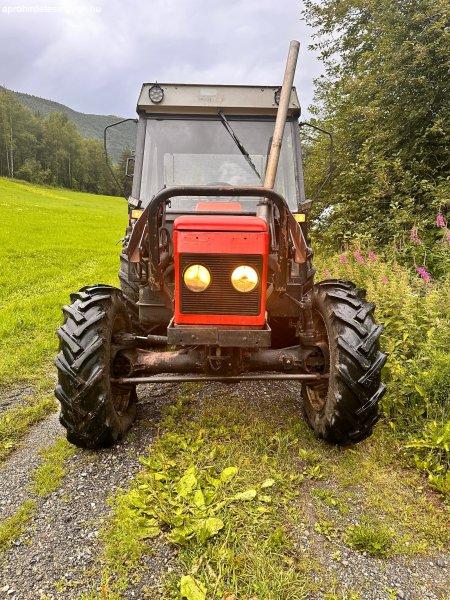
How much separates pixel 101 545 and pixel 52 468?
0.87 meters

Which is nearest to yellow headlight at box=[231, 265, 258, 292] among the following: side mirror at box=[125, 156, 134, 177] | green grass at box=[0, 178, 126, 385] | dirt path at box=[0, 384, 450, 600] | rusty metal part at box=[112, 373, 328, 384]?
rusty metal part at box=[112, 373, 328, 384]

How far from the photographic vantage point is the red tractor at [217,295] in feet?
9.49

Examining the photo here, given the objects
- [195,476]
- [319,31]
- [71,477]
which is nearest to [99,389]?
[71,477]

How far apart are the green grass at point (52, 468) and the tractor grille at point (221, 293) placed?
1.32 metres

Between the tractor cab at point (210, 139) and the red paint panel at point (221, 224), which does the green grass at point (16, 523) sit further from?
the tractor cab at point (210, 139)

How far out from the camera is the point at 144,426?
3668 mm

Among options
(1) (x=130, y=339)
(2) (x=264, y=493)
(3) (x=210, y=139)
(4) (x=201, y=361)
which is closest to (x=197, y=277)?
(4) (x=201, y=361)

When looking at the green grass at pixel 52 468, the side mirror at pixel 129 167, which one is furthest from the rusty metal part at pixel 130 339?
the side mirror at pixel 129 167

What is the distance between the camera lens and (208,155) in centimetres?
425

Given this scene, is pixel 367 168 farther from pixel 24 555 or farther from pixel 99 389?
pixel 24 555

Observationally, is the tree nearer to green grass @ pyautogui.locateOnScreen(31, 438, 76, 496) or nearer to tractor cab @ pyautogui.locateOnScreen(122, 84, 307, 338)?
tractor cab @ pyautogui.locateOnScreen(122, 84, 307, 338)

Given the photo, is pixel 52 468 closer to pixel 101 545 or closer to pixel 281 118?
pixel 101 545

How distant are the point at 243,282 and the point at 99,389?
1138mm

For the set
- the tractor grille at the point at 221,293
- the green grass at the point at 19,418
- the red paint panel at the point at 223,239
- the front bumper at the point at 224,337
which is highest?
the red paint panel at the point at 223,239
